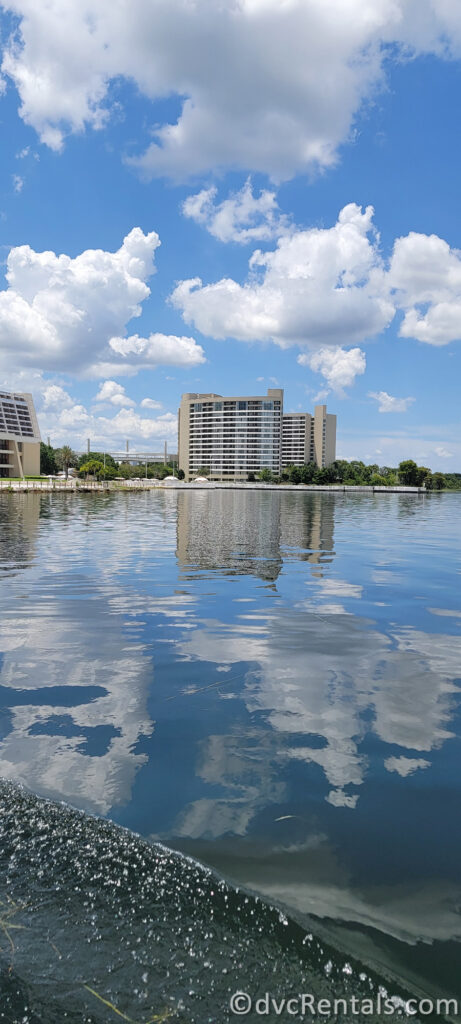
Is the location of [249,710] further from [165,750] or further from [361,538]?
[361,538]

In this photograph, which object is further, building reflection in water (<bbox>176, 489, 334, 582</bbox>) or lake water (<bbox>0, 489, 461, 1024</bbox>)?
building reflection in water (<bbox>176, 489, 334, 582</bbox>)

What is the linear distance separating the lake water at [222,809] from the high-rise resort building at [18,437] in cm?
18126

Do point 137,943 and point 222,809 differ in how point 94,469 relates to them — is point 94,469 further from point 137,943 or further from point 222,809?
point 137,943

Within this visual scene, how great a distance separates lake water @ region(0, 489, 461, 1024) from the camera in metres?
3.94

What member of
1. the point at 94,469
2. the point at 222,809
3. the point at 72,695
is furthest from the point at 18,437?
the point at 222,809

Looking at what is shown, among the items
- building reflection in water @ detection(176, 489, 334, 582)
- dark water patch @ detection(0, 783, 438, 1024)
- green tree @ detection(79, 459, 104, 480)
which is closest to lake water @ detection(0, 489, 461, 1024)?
dark water patch @ detection(0, 783, 438, 1024)

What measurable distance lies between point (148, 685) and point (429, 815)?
17.3ft

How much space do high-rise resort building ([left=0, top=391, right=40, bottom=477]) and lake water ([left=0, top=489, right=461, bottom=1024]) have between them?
18126 centimetres

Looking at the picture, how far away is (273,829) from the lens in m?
5.64

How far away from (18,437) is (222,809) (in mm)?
193946

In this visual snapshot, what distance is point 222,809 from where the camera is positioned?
598cm

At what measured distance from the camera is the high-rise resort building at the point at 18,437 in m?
182

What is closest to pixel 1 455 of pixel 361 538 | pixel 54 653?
pixel 361 538

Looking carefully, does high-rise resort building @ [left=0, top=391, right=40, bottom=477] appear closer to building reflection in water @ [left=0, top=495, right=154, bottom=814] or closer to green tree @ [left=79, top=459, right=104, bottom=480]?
green tree @ [left=79, top=459, right=104, bottom=480]
